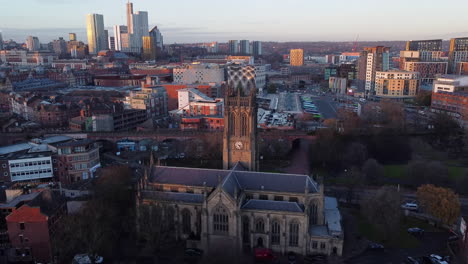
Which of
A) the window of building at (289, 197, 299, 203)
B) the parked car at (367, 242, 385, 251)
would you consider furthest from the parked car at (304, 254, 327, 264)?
the parked car at (367, 242, 385, 251)

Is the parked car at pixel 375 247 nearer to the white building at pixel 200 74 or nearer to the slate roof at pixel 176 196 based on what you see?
the slate roof at pixel 176 196

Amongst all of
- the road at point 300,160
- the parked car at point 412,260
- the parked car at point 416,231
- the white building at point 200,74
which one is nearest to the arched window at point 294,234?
the parked car at point 412,260

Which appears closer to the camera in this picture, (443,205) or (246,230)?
(246,230)

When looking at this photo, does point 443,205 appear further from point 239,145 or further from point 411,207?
point 239,145

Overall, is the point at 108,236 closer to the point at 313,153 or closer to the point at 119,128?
the point at 313,153

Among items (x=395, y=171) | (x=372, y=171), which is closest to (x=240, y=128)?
(x=372, y=171)

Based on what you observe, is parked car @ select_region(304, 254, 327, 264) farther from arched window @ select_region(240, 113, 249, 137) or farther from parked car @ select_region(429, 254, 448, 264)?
arched window @ select_region(240, 113, 249, 137)
